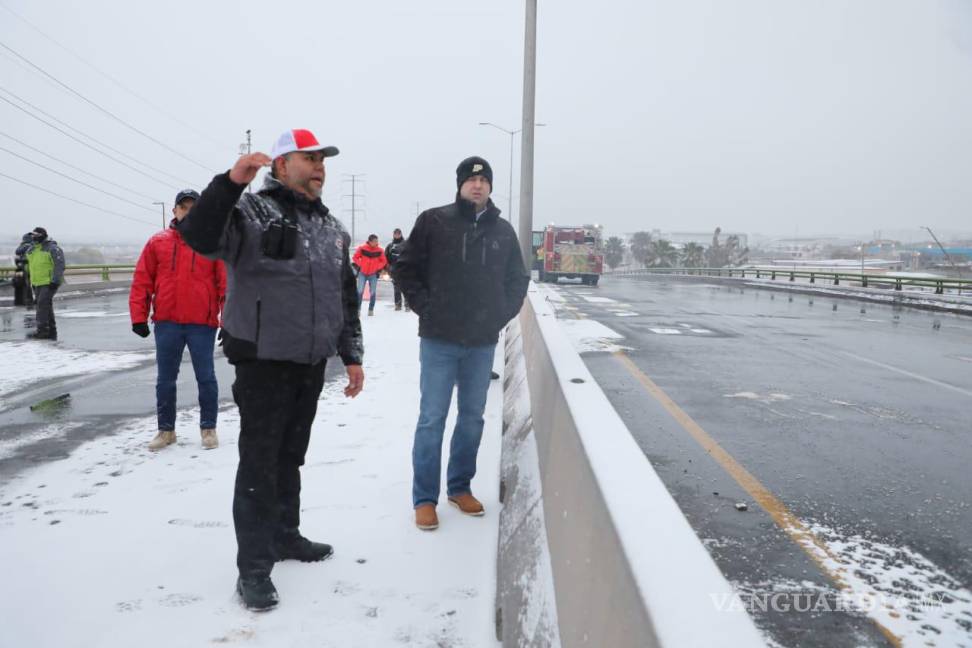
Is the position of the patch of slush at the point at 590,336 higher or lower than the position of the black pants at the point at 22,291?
lower

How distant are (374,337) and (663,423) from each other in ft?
21.9

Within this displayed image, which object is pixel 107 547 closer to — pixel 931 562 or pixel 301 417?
pixel 301 417

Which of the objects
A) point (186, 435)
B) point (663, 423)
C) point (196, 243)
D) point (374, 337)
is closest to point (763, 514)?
point (663, 423)

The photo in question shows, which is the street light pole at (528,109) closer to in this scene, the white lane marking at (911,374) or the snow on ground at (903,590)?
the white lane marking at (911,374)

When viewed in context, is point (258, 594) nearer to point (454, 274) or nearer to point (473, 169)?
point (454, 274)

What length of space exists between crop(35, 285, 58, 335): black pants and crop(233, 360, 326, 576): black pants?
10.5 meters

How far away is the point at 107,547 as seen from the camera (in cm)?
340

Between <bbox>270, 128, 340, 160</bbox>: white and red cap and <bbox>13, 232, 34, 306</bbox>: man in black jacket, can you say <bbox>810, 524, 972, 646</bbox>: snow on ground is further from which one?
<bbox>13, 232, 34, 306</bbox>: man in black jacket

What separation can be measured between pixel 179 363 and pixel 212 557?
7.50 feet

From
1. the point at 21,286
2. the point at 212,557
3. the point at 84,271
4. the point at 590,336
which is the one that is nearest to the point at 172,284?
the point at 212,557

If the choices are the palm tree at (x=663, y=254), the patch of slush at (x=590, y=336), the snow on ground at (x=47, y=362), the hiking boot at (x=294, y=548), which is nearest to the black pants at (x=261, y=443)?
the hiking boot at (x=294, y=548)

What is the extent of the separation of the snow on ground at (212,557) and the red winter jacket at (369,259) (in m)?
10.4

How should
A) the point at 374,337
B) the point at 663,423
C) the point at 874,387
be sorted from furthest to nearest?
1. the point at 374,337
2. the point at 874,387
3. the point at 663,423

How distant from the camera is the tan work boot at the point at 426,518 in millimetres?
3654
